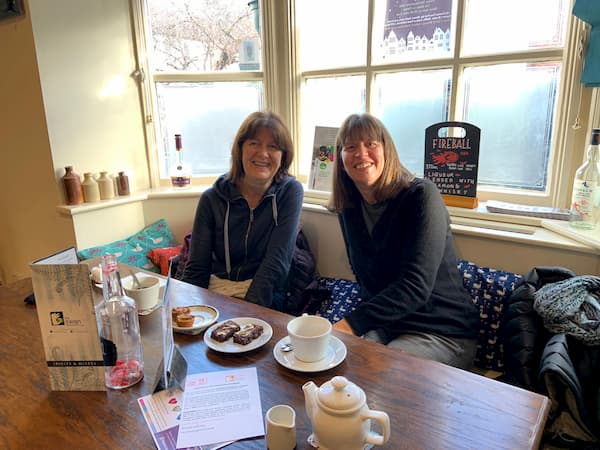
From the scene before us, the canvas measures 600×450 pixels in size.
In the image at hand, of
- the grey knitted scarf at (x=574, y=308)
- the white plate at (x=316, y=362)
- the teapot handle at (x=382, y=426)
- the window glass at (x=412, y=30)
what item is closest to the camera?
the teapot handle at (x=382, y=426)

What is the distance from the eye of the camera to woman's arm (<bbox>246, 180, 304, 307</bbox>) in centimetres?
164

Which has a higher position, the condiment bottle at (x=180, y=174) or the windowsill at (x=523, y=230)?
the condiment bottle at (x=180, y=174)

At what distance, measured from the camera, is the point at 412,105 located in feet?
7.16

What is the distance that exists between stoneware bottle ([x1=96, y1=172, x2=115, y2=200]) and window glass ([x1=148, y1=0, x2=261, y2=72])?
736mm

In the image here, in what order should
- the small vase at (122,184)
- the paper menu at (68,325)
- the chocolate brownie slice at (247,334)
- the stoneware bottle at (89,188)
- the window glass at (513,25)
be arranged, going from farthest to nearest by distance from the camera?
the small vase at (122,184) → the stoneware bottle at (89,188) → the window glass at (513,25) → the chocolate brownie slice at (247,334) → the paper menu at (68,325)

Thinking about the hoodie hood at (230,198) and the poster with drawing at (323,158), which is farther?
the poster with drawing at (323,158)

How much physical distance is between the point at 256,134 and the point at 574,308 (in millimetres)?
1255

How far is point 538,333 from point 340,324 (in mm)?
599

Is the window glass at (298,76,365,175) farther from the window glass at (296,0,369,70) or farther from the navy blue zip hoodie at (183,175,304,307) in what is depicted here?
the navy blue zip hoodie at (183,175,304,307)

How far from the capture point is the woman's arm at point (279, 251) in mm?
1640

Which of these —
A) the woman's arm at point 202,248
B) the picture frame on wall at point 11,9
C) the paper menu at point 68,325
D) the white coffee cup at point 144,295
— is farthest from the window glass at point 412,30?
the paper menu at point 68,325

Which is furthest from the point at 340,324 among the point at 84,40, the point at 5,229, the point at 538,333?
the point at 5,229

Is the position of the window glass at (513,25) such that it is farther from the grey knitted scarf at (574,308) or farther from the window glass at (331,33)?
the grey knitted scarf at (574,308)

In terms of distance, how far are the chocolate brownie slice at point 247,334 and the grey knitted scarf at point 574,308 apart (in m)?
0.85
